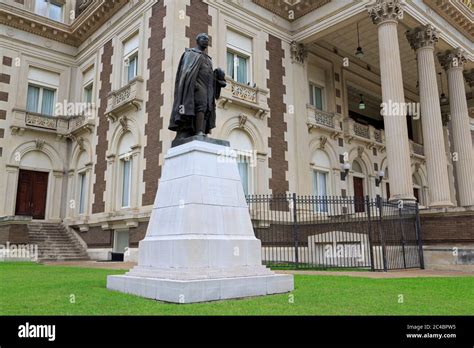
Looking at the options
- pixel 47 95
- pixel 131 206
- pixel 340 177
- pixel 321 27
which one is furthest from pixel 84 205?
pixel 321 27

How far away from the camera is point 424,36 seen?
21.0m

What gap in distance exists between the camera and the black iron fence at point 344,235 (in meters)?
14.0

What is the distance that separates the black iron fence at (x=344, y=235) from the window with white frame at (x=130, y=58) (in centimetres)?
941

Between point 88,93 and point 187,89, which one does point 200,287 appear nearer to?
point 187,89

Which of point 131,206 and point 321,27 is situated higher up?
point 321,27

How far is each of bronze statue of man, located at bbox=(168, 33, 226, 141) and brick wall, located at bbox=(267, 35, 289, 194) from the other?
1212 centimetres

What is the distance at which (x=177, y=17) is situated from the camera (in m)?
17.9

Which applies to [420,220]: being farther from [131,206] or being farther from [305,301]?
[131,206]

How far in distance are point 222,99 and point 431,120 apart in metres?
10.7

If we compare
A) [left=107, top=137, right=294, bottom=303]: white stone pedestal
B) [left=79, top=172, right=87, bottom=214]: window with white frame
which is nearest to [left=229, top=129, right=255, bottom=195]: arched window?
[left=79, top=172, right=87, bottom=214]: window with white frame

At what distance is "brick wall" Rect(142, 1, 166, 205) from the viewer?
17.4 meters

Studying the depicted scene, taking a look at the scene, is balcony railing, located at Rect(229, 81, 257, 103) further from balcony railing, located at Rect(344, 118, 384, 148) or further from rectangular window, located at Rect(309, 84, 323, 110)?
balcony railing, located at Rect(344, 118, 384, 148)

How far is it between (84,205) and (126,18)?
420 inches

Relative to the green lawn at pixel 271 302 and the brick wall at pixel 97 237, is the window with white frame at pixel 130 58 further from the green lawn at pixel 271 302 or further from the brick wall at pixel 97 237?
the green lawn at pixel 271 302
